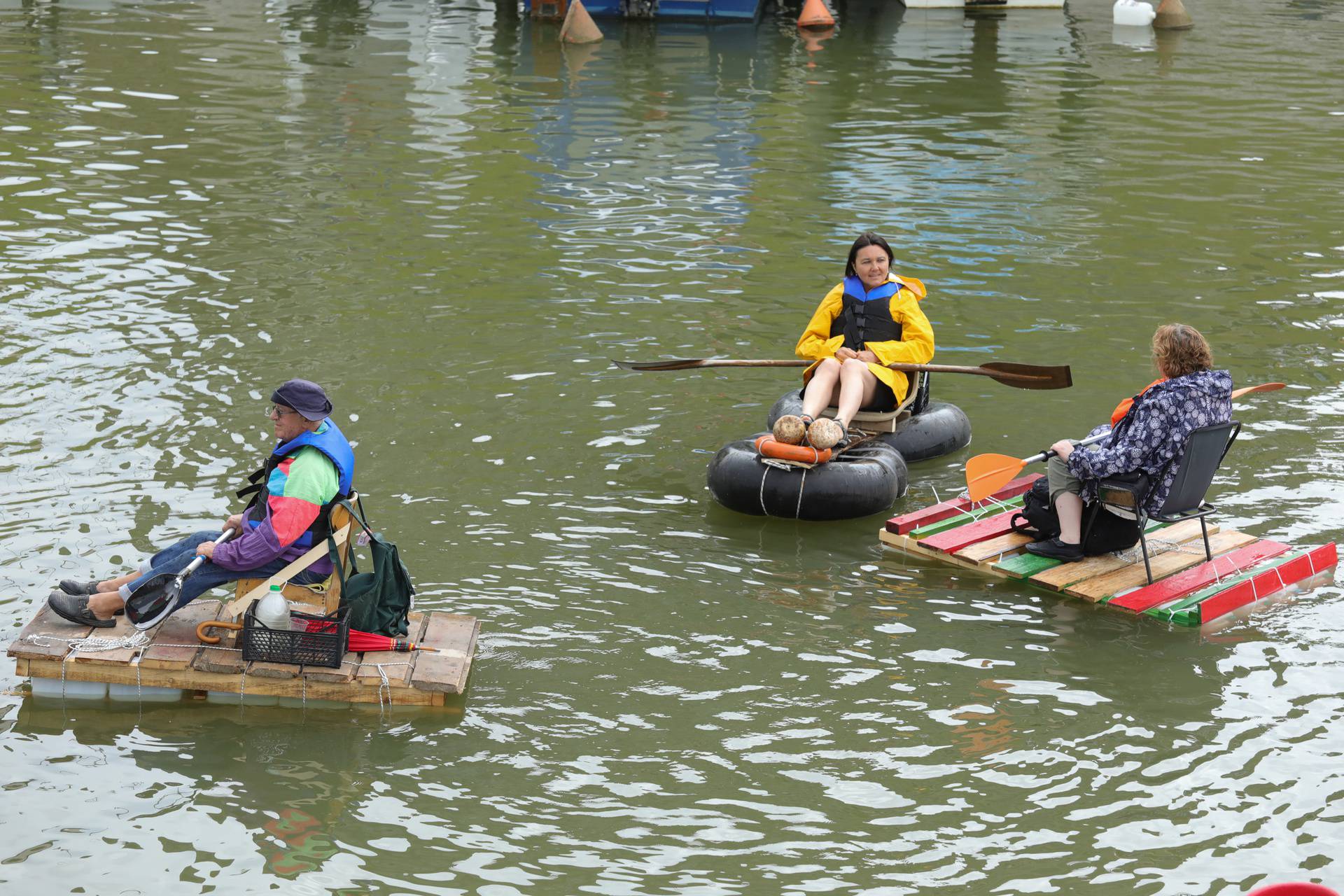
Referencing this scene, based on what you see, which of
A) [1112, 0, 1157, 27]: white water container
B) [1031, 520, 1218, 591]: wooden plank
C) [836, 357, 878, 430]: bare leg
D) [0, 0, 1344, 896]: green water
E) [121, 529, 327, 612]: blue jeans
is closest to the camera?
[0, 0, 1344, 896]: green water

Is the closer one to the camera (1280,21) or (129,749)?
(129,749)

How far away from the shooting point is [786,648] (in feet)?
27.5

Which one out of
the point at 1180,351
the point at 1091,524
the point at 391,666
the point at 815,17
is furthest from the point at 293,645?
the point at 815,17

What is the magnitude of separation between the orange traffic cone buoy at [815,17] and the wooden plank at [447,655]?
86.6 feet

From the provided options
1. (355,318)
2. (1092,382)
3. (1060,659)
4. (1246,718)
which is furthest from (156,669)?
(1092,382)

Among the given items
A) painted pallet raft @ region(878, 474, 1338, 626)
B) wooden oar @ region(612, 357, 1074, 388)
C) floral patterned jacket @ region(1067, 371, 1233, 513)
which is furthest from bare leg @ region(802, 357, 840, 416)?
floral patterned jacket @ region(1067, 371, 1233, 513)

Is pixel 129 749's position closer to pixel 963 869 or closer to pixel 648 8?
pixel 963 869

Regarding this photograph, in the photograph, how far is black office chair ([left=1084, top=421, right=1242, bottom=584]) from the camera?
8.62 m

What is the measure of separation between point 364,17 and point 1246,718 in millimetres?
27516

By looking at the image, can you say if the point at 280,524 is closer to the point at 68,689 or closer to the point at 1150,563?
the point at 68,689

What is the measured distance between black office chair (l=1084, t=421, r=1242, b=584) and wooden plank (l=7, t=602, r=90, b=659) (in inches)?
226

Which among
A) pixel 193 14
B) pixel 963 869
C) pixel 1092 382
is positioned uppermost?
pixel 193 14

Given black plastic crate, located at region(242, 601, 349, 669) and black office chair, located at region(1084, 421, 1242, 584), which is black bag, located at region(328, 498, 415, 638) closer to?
black plastic crate, located at region(242, 601, 349, 669)

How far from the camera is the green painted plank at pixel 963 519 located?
31.5 ft
